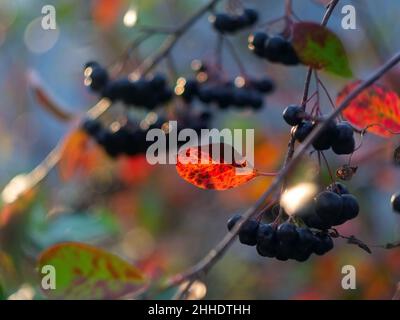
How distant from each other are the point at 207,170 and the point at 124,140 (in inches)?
30.0

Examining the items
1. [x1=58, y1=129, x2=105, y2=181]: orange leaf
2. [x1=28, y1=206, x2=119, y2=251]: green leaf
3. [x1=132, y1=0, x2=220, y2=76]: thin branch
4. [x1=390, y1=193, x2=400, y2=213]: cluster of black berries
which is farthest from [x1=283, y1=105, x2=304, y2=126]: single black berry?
[x1=28, y1=206, x2=119, y2=251]: green leaf

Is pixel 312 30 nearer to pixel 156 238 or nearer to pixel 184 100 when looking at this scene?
pixel 184 100

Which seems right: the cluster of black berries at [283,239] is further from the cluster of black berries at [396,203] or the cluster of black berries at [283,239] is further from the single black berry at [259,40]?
the single black berry at [259,40]

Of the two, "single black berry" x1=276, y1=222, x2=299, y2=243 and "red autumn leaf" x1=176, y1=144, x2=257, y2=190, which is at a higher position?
"red autumn leaf" x1=176, y1=144, x2=257, y2=190

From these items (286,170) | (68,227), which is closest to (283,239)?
→ (286,170)

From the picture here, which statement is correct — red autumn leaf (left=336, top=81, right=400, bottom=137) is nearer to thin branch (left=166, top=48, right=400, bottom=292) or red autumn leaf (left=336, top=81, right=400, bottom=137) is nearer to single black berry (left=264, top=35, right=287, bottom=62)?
single black berry (left=264, top=35, right=287, bottom=62)

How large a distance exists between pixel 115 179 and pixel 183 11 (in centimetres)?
104

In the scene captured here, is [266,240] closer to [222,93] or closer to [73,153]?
[222,93]

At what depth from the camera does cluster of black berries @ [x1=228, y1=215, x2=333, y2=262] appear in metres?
1.12

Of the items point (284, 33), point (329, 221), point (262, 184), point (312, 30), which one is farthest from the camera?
point (262, 184)

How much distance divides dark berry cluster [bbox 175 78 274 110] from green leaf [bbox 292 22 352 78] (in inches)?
24.3

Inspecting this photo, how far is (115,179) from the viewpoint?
2809 mm

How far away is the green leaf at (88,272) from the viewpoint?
1.33 meters
